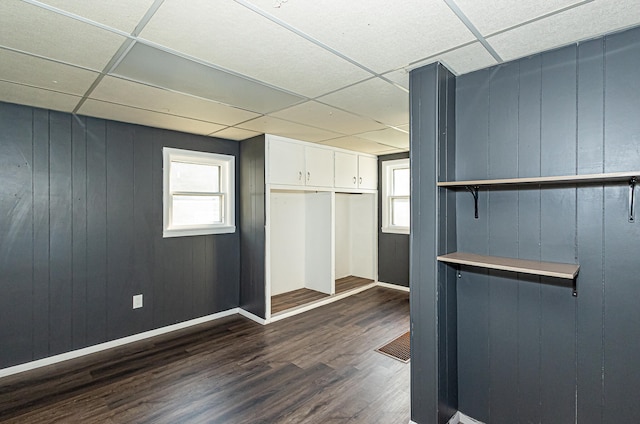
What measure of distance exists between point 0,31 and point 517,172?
10.3ft

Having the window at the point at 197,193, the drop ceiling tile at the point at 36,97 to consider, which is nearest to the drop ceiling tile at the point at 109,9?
the drop ceiling tile at the point at 36,97

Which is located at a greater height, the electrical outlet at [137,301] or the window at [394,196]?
the window at [394,196]

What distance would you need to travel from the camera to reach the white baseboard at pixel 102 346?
2.95 m

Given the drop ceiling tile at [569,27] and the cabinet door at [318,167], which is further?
the cabinet door at [318,167]

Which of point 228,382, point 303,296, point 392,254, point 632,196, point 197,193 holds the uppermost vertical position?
point 197,193

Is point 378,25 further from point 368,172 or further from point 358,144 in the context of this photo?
point 368,172

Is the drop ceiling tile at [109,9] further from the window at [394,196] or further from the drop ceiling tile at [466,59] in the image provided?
the window at [394,196]

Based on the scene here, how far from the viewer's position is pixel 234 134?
4098 mm

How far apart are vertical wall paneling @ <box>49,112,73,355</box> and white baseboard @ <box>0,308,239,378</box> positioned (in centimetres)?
8

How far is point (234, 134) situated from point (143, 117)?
1.08m

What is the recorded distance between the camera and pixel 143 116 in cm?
328

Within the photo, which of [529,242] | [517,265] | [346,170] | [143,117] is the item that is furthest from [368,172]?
[517,265]

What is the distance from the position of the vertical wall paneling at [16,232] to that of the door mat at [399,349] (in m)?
3.48

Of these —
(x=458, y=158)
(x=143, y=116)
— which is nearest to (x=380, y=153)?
(x=458, y=158)
